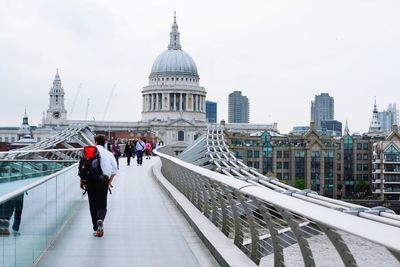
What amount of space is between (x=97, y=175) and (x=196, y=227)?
1521mm

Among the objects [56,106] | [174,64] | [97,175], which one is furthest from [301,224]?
[56,106]

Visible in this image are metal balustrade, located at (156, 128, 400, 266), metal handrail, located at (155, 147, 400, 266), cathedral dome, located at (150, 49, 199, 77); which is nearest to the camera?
metal handrail, located at (155, 147, 400, 266)

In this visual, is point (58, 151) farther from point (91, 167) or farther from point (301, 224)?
point (301, 224)

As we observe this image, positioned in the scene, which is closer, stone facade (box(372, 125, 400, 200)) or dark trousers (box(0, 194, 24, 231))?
dark trousers (box(0, 194, 24, 231))

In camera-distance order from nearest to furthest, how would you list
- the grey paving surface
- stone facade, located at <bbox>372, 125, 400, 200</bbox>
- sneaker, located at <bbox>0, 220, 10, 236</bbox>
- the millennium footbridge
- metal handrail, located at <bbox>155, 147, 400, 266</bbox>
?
metal handrail, located at <bbox>155, 147, 400, 266</bbox>
the millennium footbridge
sneaker, located at <bbox>0, 220, 10, 236</bbox>
the grey paving surface
stone facade, located at <bbox>372, 125, 400, 200</bbox>

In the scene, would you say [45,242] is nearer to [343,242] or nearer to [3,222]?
[3,222]

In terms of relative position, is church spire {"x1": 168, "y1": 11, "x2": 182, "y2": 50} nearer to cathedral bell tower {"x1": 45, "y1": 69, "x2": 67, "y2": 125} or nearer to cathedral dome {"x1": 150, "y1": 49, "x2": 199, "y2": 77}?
cathedral dome {"x1": 150, "y1": 49, "x2": 199, "y2": 77}

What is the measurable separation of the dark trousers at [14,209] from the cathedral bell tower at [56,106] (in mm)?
182151

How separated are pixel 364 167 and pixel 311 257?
350 ft

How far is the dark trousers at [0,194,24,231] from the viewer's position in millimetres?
6112

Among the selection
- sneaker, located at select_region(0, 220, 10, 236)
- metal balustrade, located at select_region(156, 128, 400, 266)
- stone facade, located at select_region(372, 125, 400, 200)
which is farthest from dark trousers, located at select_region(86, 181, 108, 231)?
stone facade, located at select_region(372, 125, 400, 200)

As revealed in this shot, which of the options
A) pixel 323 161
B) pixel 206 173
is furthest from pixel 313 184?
pixel 206 173

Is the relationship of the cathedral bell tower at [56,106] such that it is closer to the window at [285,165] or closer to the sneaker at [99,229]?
the window at [285,165]

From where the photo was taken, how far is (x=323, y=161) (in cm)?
10312
